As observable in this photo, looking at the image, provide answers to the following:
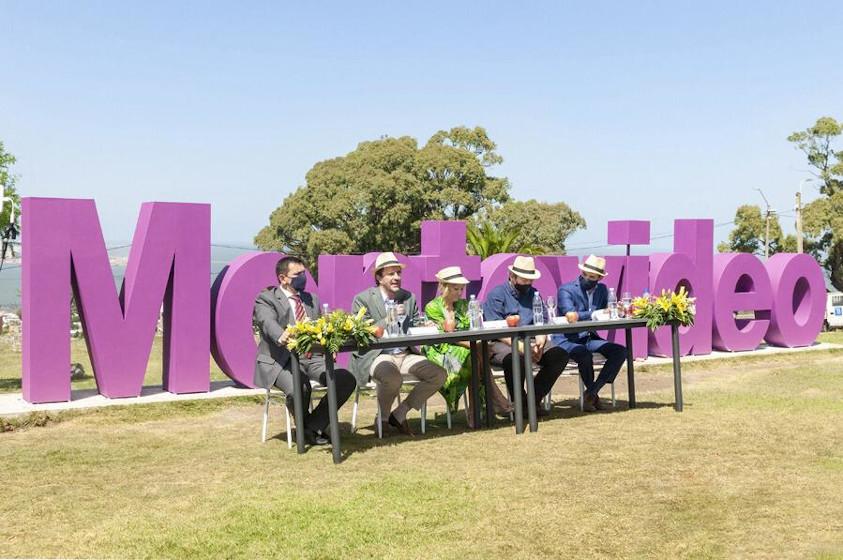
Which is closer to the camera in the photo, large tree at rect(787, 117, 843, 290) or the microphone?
the microphone

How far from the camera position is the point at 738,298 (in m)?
16.8

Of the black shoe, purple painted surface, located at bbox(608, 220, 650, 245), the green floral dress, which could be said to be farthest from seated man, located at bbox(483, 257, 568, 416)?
purple painted surface, located at bbox(608, 220, 650, 245)

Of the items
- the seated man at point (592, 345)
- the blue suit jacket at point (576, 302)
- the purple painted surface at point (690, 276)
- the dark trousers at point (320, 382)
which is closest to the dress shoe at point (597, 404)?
the seated man at point (592, 345)

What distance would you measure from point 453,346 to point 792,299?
10.8m

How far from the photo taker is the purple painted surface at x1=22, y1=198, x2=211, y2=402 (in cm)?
1086

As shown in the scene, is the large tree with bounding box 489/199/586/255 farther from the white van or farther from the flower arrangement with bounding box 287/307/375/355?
the flower arrangement with bounding box 287/307/375/355

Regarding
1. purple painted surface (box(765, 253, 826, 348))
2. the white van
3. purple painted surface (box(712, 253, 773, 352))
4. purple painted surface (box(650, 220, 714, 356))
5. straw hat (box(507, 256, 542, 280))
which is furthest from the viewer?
the white van

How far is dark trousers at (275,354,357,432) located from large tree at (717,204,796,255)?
38247 millimetres

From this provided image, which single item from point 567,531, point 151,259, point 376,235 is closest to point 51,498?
point 567,531

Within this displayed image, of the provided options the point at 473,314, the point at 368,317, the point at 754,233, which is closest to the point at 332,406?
the point at 368,317

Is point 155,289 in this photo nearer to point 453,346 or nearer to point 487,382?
point 453,346

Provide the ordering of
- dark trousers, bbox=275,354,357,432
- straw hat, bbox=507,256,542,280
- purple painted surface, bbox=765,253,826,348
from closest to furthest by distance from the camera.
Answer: dark trousers, bbox=275,354,357,432, straw hat, bbox=507,256,542,280, purple painted surface, bbox=765,253,826,348

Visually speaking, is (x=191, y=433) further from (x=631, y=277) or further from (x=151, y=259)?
(x=631, y=277)

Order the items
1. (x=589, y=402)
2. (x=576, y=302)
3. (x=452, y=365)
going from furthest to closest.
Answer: (x=589, y=402)
(x=576, y=302)
(x=452, y=365)
